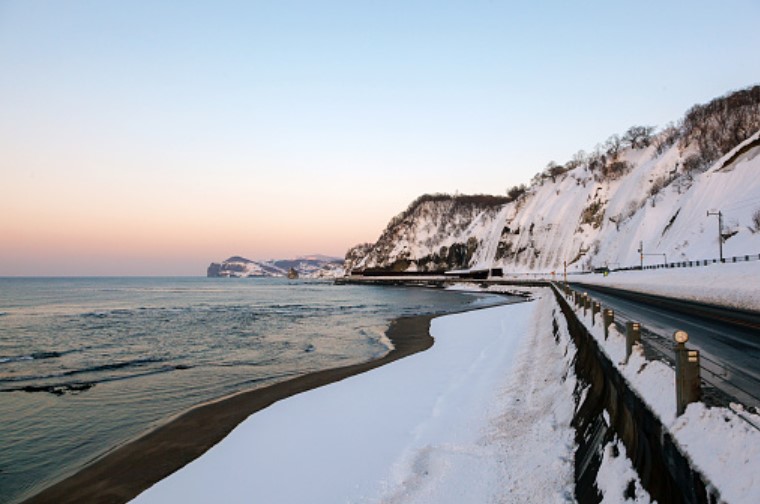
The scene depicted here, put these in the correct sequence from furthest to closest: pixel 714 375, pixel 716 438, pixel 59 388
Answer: pixel 59 388
pixel 714 375
pixel 716 438

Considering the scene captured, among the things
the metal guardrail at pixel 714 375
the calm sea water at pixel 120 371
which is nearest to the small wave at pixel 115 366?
the calm sea water at pixel 120 371

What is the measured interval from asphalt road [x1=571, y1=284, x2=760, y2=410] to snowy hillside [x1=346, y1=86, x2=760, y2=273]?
41.7m

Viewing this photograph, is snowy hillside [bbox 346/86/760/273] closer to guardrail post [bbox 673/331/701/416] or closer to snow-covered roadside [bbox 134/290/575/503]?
snow-covered roadside [bbox 134/290/575/503]

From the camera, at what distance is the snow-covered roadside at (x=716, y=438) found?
377cm

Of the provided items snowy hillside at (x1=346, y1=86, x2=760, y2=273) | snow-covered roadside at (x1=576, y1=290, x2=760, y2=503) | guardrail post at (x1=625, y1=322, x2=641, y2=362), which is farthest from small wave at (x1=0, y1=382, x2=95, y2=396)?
snowy hillside at (x1=346, y1=86, x2=760, y2=273)

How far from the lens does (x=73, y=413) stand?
15.5 m

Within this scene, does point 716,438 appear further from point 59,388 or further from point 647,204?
point 647,204

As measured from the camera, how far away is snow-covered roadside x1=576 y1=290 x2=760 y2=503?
3.77 m

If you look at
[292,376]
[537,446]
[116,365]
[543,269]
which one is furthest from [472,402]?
[543,269]

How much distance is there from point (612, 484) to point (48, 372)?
79.9ft

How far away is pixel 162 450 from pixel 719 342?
1367 cm

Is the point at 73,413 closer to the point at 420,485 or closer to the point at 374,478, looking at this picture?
the point at 374,478

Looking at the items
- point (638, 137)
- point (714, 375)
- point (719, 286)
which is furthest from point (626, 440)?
point (638, 137)

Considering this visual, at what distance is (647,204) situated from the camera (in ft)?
287
